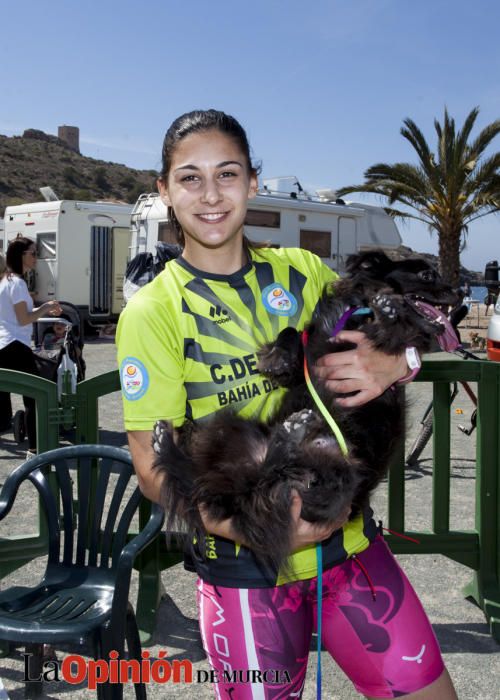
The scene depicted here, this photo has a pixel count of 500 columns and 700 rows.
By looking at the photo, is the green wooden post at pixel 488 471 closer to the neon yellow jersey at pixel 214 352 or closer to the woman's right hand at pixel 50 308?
the neon yellow jersey at pixel 214 352

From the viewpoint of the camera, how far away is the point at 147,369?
5.26 feet

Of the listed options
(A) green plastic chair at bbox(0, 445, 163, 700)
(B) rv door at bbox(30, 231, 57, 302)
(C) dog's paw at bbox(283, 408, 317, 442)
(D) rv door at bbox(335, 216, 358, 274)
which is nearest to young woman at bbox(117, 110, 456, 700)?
(C) dog's paw at bbox(283, 408, 317, 442)

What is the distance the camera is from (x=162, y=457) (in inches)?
60.9

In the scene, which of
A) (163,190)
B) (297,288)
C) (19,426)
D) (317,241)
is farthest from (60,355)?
(317,241)

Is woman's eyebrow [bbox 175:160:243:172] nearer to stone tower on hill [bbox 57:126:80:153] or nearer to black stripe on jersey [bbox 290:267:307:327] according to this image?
black stripe on jersey [bbox 290:267:307:327]

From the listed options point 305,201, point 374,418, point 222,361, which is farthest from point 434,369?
point 305,201

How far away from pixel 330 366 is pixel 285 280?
0.29m

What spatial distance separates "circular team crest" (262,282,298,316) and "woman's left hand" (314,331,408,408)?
0.18m

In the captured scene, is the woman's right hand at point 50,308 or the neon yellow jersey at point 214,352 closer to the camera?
the neon yellow jersey at point 214,352

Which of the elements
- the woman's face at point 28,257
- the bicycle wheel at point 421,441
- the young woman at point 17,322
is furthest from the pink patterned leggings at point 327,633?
the woman's face at point 28,257

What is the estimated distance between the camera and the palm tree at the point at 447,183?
17203 mm

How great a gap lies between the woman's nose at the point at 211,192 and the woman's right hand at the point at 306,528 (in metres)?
0.81

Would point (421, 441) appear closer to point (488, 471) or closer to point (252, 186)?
point (488, 471)

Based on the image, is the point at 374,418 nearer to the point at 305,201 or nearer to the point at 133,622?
the point at 133,622
